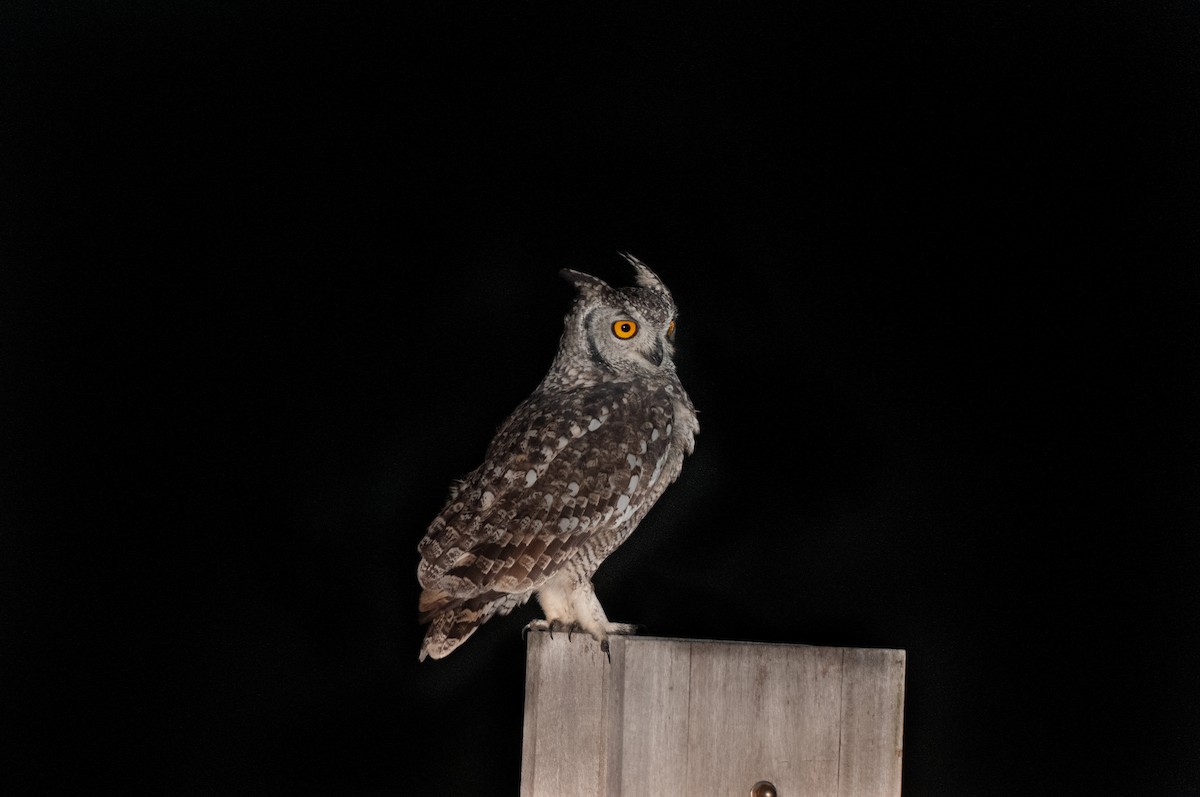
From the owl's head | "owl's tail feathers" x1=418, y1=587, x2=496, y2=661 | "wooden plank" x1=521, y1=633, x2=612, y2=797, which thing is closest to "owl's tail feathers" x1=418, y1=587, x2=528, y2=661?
"owl's tail feathers" x1=418, y1=587, x2=496, y2=661

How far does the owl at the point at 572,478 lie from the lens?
162 cm

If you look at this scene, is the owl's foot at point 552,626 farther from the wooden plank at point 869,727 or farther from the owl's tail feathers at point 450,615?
the wooden plank at point 869,727

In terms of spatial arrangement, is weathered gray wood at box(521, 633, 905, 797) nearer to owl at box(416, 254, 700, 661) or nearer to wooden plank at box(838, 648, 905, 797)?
wooden plank at box(838, 648, 905, 797)

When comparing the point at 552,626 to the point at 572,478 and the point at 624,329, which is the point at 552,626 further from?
the point at 624,329

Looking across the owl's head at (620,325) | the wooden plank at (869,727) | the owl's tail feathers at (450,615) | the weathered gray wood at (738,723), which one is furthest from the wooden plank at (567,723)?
the owl's head at (620,325)

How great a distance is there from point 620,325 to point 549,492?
28 centimetres

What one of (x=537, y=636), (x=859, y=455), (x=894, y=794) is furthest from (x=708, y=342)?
(x=894, y=794)

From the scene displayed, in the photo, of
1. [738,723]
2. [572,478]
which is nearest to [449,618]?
[572,478]

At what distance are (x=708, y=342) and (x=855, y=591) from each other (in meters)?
0.54

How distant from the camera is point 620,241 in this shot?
215cm

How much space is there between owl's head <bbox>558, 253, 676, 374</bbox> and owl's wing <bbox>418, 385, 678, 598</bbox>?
6 centimetres

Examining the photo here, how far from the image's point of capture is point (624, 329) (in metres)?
1.75

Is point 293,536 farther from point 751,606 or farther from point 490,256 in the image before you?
point 751,606

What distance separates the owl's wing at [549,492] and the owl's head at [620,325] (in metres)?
0.06
